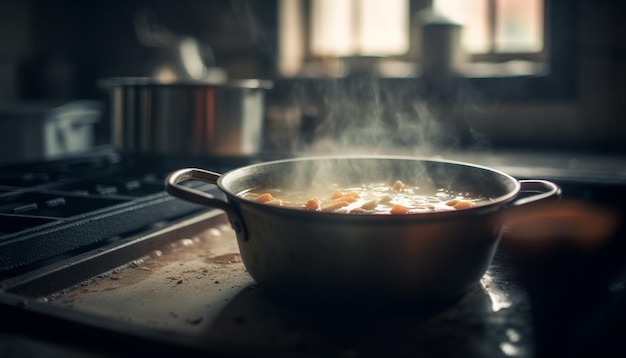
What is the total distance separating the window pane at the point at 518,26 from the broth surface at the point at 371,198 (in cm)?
170

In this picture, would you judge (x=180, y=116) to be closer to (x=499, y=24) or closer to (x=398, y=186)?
(x=398, y=186)

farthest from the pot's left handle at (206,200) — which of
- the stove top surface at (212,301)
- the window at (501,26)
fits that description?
the window at (501,26)

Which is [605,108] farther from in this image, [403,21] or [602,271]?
[602,271]

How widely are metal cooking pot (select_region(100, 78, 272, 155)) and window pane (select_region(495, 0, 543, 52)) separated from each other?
1.46 meters

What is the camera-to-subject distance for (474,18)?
2600 millimetres

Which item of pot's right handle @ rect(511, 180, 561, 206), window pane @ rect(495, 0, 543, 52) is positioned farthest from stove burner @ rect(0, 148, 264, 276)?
window pane @ rect(495, 0, 543, 52)

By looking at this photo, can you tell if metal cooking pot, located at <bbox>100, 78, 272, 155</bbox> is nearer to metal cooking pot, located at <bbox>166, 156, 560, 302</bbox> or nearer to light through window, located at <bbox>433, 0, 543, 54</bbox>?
metal cooking pot, located at <bbox>166, 156, 560, 302</bbox>

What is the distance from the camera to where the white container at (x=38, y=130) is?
2338mm

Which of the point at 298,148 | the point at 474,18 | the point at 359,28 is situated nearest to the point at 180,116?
the point at 298,148

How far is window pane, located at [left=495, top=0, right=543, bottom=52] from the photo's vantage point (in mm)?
2480

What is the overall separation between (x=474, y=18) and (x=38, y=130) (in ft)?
6.55

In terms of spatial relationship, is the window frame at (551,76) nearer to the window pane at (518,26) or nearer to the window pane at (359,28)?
the window pane at (518,26)

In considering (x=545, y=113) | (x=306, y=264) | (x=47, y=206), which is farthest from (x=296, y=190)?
(x=545, y=113)

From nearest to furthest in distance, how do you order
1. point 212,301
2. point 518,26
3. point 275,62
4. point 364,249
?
point 364,249 → point 212,301 → point 518,26 → point 275,62
